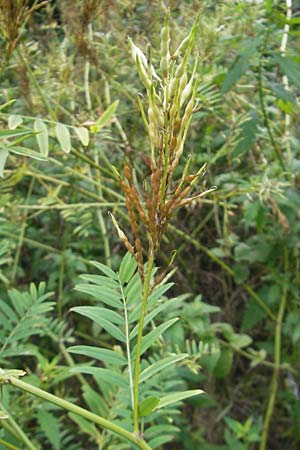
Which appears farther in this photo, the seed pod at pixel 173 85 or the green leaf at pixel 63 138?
the green leaf at pixel 63 138

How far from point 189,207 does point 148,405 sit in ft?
3.33

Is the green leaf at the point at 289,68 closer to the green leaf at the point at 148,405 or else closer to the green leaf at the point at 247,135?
the green leaf at the point at 247,135

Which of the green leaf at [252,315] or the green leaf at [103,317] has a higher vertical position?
the green leaf at [103,317]

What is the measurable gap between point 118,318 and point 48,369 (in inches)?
19.0

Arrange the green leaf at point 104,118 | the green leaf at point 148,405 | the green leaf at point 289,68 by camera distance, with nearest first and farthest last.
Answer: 1. the green leaf at point 148,405
2. the green leaf at point 104,118
3. the green leaf at point 289,68

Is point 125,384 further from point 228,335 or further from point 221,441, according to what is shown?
point 221,441

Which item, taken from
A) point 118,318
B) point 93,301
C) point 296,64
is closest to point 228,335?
point 93,301

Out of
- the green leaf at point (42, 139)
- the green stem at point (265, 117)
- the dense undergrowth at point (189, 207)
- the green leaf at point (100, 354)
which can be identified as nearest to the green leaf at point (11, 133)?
the green leaf at point (42, 139)

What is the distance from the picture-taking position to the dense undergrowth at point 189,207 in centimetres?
144

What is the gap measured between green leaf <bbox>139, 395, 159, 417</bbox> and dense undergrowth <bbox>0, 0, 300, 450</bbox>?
57cm

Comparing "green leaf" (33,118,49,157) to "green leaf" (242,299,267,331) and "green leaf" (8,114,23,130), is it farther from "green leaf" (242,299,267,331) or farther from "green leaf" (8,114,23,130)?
"green leaf" (242,299,267,331)

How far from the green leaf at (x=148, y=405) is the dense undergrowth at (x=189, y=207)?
57cm

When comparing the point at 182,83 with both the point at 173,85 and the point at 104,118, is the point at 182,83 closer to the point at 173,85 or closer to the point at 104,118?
the point at 173,85

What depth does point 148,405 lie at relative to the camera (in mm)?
641
